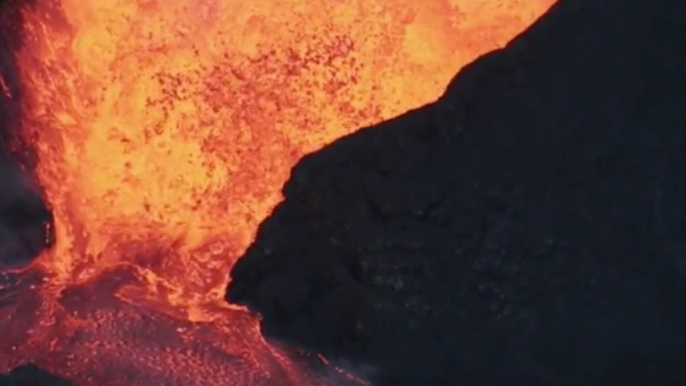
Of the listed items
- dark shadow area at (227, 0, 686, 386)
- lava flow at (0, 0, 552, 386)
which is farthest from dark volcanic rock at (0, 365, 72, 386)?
dark shadow area at (227, 0, 686, 386)

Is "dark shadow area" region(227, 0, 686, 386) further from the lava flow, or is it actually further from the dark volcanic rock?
the dark volcanic rock

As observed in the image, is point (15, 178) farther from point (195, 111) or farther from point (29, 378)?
point (29, 378)

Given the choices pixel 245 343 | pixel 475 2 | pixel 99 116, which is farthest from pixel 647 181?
pixel 99 116

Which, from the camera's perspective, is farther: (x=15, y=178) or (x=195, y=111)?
(x=195, y=111)

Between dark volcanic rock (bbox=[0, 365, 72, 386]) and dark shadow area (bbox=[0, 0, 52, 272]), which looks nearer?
dark volcanic rock (bbox=[0, 365, 72, 386])

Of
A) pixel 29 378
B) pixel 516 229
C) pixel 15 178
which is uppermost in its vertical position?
pixel 516 229

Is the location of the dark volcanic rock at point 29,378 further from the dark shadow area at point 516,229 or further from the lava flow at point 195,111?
the dark shadow area at point 516,229

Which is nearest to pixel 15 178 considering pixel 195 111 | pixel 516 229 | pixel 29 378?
pixel 195 111
